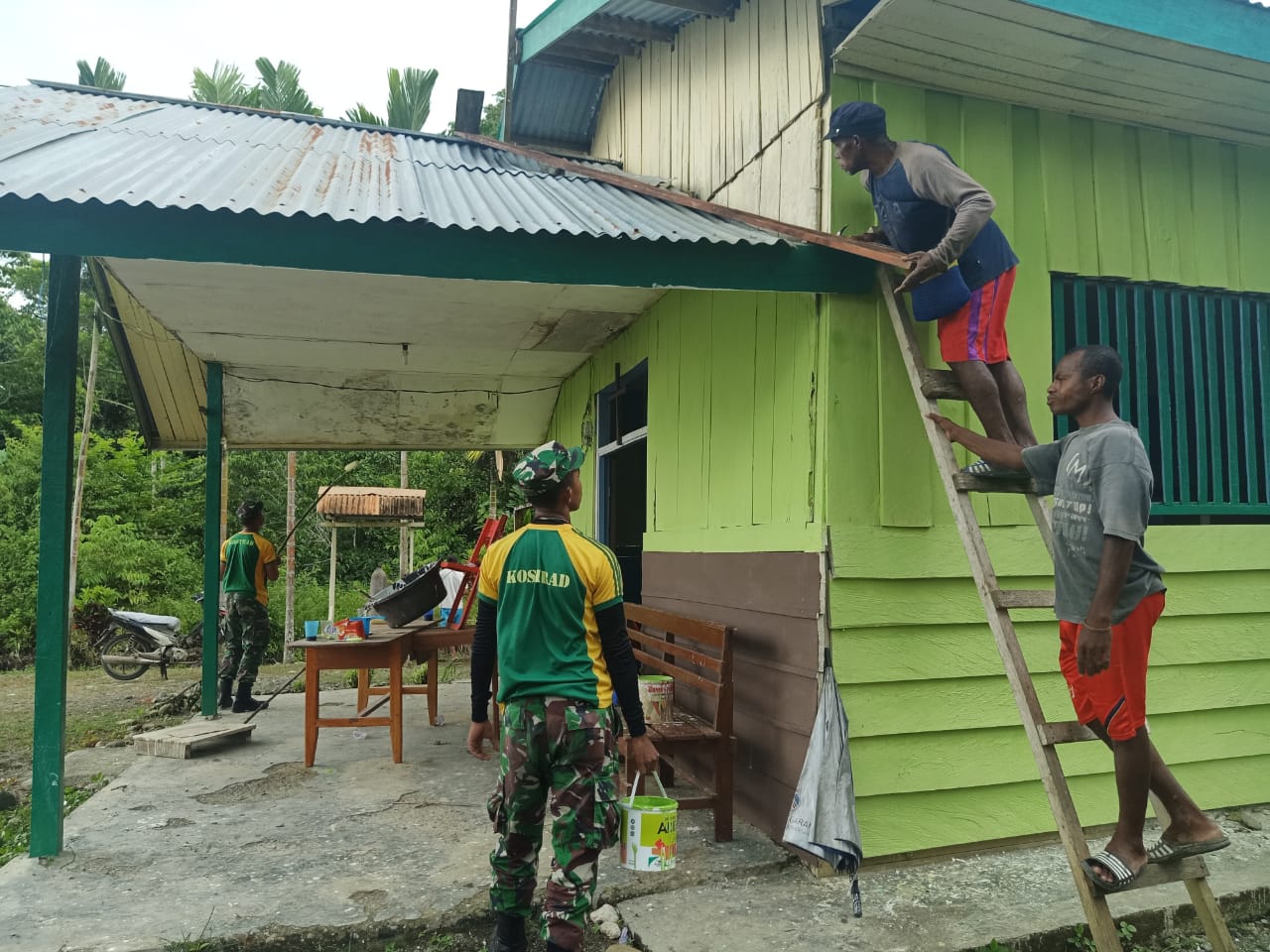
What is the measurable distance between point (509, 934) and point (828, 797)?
1447 mm

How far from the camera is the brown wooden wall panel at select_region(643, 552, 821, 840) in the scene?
3.84 m

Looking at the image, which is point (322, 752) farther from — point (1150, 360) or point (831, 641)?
point (1150, 360)

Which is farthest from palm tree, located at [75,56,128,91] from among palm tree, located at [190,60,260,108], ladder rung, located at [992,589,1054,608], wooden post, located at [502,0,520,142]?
ladder rung, located at [992,589,1054,608]

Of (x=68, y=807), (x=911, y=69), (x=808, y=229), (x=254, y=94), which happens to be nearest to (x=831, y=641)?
(x=808, y=229)

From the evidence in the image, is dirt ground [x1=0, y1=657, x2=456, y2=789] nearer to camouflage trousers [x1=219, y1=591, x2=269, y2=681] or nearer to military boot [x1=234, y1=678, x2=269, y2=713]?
military boot [x1=234, y1=678, x2=269, y2=713]

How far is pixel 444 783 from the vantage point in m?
5.22

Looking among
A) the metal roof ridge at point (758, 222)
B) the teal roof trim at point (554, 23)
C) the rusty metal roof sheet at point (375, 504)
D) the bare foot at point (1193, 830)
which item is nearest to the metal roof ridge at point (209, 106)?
the teal roof trim at point (554, 23)

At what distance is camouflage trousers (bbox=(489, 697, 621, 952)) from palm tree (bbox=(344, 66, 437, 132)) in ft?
56.0

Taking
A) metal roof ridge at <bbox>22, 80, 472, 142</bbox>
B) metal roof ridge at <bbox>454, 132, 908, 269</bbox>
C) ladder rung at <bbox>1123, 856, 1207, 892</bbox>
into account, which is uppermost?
metal roof ridge at <bbox>22, 80, 472, 142</bbox>

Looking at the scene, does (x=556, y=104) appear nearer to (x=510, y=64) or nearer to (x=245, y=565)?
(x=510, y=64)

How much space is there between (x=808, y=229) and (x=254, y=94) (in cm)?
1745

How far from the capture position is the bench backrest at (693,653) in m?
4.16

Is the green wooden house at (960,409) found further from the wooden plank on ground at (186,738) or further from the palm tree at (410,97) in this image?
the palm tree at (410,97)

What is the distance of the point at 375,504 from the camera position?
1426cm
